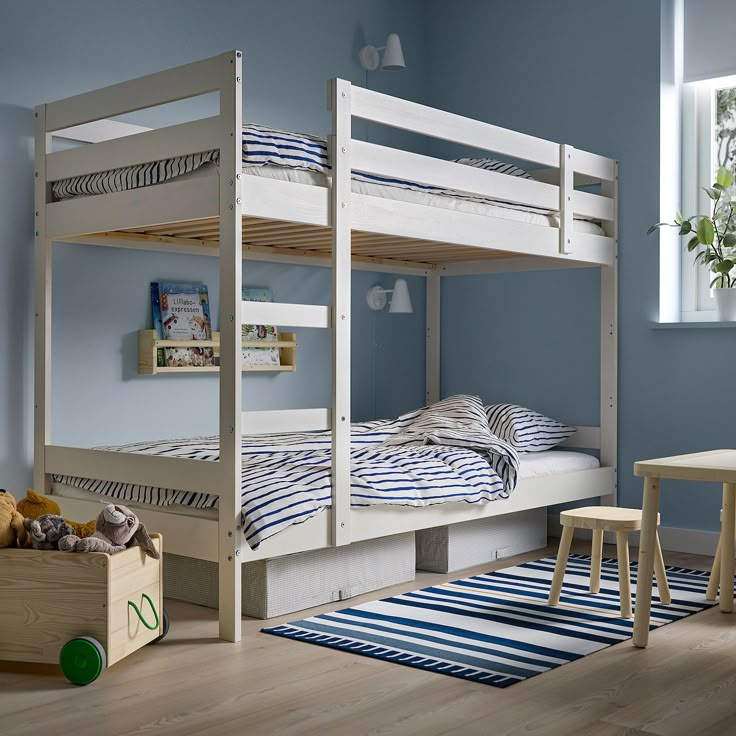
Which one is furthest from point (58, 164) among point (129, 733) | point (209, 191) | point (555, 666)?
point (555, 666)

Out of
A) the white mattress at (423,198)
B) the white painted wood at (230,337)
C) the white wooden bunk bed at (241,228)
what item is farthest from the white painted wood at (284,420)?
the white mattress at (423,198)

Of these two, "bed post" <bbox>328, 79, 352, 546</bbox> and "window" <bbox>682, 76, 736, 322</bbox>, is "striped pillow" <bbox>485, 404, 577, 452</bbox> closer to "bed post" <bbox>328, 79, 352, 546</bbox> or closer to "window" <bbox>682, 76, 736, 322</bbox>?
"window" <bbox>682, 76, 736, 322</bbox>

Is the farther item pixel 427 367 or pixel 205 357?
pixel 427 367

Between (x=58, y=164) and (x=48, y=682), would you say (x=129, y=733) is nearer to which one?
(x=48, y=682)

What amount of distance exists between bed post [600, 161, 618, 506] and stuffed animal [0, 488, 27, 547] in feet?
8.69

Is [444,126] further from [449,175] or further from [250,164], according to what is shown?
[250,164]

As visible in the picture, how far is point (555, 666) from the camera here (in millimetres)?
2568

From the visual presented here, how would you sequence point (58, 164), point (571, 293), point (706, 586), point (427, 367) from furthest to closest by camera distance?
point (427, 367), point (571, 293), point (706, 586), point (58, 164)

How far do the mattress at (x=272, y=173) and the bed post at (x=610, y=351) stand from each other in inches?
43.0

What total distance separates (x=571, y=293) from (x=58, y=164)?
7.75 feet

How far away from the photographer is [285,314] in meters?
2.93

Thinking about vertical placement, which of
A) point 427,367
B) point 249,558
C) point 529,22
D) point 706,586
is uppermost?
point 529,22

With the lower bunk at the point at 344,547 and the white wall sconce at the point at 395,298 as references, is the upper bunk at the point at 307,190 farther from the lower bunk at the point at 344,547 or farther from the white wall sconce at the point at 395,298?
the lower bunk at the point at 344,547

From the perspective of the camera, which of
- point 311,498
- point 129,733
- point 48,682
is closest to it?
point 129,733
